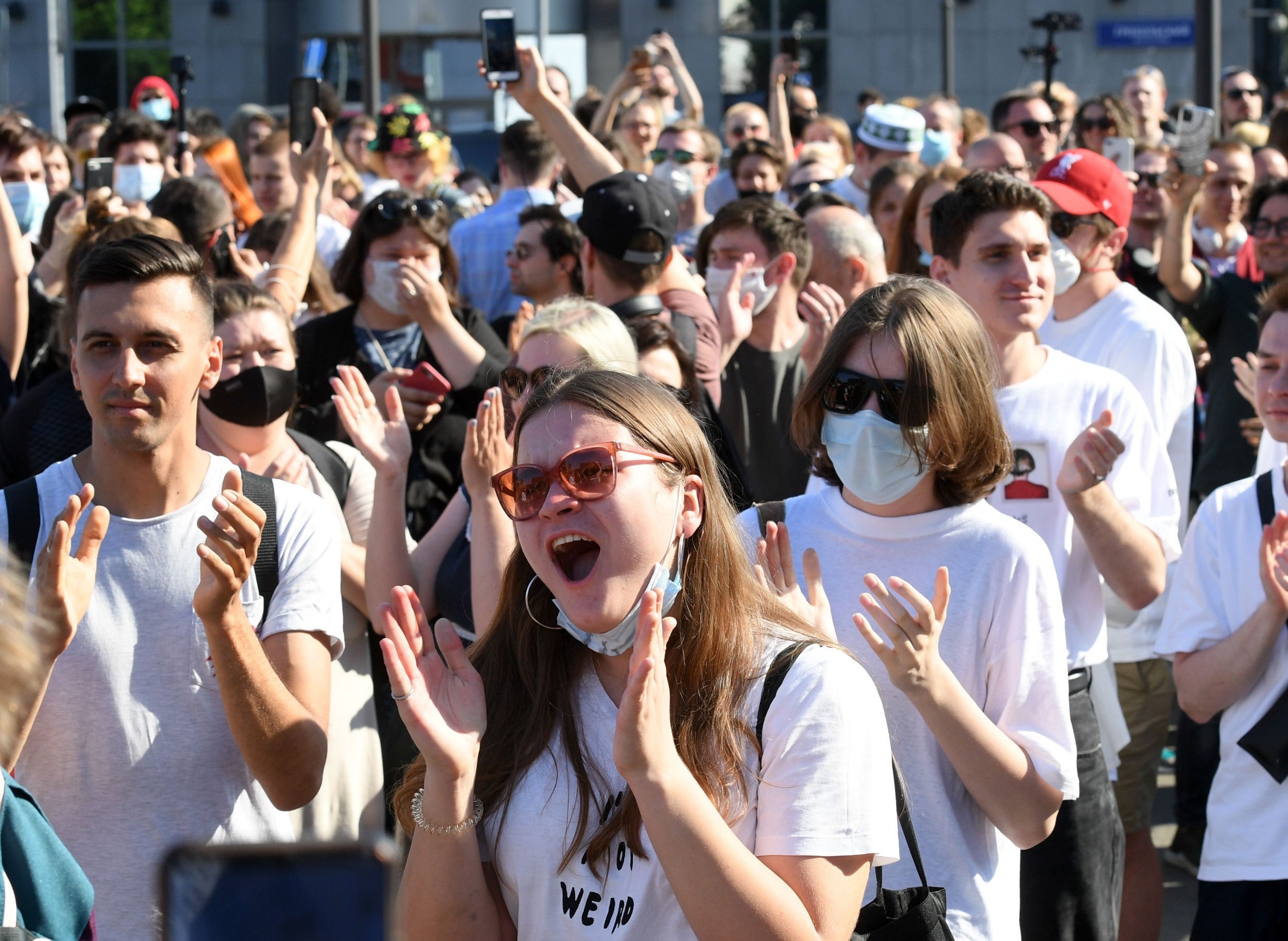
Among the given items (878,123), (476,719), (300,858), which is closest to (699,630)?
(476,719)

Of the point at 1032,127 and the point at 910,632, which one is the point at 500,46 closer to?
Answer: the point at 1032,127

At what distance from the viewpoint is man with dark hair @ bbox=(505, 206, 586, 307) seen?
6.03 metres

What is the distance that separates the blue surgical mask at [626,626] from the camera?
2326 mm

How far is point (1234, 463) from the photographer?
20.9 feet

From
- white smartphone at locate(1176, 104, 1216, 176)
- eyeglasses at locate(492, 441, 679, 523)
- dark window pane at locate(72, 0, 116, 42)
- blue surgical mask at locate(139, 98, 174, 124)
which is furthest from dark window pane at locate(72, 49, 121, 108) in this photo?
eyeglasses at locate(492, 441, 679, 523)

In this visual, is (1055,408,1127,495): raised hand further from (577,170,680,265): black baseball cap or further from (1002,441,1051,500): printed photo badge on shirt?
(577,170,680,265): black baseball cap

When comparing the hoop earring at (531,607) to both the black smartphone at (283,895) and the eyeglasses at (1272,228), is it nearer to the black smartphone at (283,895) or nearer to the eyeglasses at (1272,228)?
the black smartphone at (283,895)

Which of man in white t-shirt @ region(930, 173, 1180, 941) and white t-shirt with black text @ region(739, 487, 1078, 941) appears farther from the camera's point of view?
man in white t-shirt @ region(930, 173, 1180, 941)

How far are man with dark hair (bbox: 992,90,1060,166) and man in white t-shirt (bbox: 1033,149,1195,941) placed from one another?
4.34 metres

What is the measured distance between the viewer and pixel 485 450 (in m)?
3.74

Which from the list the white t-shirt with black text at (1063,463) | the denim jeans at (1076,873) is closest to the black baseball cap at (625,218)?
the white t-shirt with black text at (1063,463)

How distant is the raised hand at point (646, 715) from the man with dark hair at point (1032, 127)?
780cm

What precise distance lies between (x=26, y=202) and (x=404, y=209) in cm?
268

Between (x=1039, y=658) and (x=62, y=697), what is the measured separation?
6.08ft
